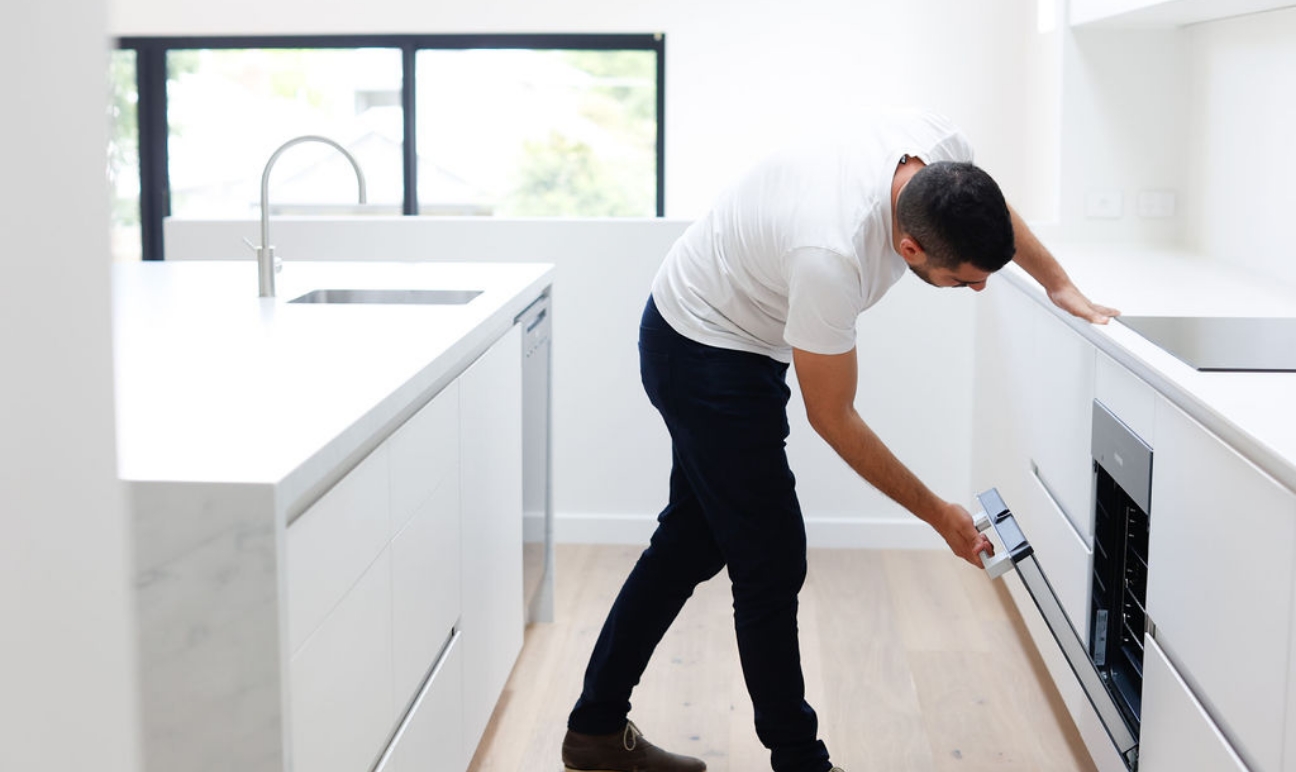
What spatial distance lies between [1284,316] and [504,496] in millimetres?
1435

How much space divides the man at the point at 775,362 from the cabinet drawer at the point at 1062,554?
42cm

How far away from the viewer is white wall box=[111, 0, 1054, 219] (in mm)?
5602

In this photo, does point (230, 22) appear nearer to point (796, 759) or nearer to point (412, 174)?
point (412, 174)

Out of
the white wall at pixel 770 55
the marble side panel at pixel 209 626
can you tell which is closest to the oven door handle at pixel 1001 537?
the marble side panel at pixel 209 626

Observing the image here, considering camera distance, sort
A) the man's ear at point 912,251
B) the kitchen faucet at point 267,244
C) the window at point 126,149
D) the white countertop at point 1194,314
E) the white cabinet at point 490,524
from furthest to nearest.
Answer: the window at point 126,149, the kitchen faucet at point 267,244, the white cabinet at point 490,524, the man's ear at point 912,251, the white countertop at point 1194,314

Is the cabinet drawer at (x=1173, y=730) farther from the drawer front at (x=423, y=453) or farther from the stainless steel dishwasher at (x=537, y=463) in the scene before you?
the stainless steel dishwasher at (x=537, y=463)

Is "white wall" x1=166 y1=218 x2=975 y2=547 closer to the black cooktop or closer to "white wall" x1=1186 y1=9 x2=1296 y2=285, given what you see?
"white wall" x1=1186 y1=9 x2=1296 y2=285

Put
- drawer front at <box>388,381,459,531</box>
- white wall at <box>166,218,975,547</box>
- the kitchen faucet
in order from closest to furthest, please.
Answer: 1. drawer front at <box>388,381,459,531</box>
2. the kitchen faucet
3. white wall at <box>166,218,975,547</box>

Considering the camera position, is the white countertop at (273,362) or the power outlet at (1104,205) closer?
the white countertop at (273,362)

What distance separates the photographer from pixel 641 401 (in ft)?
12.5

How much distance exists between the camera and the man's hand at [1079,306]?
230 centimetres

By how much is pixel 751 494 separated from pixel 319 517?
875mm

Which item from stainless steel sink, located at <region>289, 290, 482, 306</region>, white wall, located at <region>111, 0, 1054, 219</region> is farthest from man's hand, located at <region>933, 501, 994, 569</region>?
white wall, located at <region>111, 0, 1054, 219</region>

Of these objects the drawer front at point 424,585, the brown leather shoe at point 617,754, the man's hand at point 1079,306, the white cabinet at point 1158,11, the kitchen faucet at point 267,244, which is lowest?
the brown leather shoe at point 617,754
